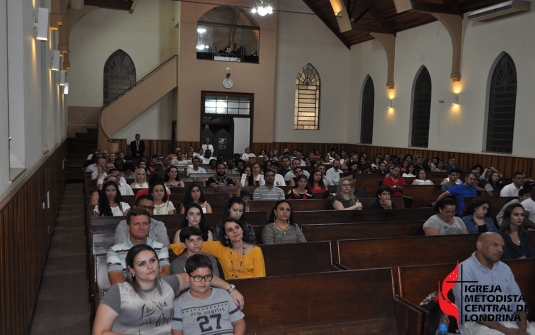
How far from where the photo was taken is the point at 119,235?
4.18 metres

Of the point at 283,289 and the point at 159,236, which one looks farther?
the point at 159,236

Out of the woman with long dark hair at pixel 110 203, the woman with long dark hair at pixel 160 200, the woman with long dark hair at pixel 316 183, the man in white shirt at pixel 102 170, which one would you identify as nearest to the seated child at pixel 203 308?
the woman with long dark hair at pixel 160 200

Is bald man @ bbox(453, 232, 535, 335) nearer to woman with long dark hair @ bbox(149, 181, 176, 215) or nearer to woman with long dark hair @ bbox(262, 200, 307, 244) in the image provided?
woman with long dark hair @ bbox(262, 200, 307, 244)

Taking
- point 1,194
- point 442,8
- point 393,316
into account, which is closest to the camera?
point 1,194

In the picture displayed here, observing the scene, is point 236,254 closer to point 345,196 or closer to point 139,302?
point 139,302

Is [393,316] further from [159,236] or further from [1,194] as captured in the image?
[1,194]

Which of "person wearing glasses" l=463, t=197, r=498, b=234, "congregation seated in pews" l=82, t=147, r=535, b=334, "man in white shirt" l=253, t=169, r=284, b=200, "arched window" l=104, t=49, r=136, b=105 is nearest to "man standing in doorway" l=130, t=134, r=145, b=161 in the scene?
"arched window" l=104, t=49, r=136, b=105

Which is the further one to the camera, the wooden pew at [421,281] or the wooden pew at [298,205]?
the wooden pew at [298,205]

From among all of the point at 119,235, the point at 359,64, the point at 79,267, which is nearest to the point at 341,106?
the point at 359,64

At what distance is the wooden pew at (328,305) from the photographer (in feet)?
10.9

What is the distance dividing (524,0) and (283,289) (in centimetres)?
1139

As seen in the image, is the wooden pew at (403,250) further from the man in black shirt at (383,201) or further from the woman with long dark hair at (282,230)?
the man in black shirt at (383,201)

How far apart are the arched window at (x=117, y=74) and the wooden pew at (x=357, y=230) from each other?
14.6 m

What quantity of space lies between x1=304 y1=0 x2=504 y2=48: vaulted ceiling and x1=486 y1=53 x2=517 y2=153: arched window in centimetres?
176
